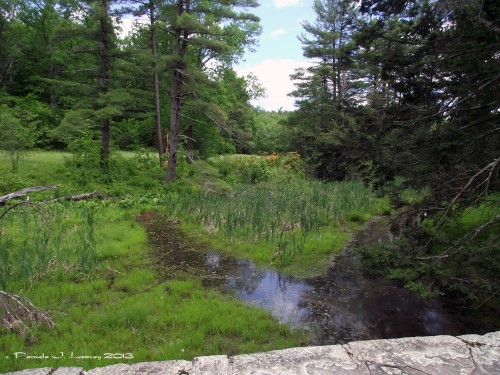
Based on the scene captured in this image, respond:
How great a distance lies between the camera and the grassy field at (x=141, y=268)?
3316 millimetres

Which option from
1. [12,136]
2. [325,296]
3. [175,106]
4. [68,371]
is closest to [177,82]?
[175,106]

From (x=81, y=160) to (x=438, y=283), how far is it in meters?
13.5

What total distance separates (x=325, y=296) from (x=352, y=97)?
453 cm

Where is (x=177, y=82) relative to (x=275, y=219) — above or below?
above

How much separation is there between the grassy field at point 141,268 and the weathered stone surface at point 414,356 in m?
1.46

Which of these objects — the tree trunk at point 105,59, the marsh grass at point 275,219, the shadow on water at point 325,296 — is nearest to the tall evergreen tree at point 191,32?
the tree trunk at point 105,59

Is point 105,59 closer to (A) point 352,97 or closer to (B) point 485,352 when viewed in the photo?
(A) point 352,97

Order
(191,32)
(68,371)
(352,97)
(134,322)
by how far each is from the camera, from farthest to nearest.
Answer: (191,32), (352,97), (134,322), (68,371)

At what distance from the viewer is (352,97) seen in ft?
24.4

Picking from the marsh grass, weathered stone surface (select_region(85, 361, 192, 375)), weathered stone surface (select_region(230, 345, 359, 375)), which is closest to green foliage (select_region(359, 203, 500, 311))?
weathered stone surface (select_region(230, 345, 359, 375))

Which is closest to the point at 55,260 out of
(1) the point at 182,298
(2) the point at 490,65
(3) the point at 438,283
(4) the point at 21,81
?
(1) the point at 182,298

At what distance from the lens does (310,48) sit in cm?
2258

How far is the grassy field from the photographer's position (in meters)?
3.32

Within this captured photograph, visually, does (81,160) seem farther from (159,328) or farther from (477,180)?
(477,180)
